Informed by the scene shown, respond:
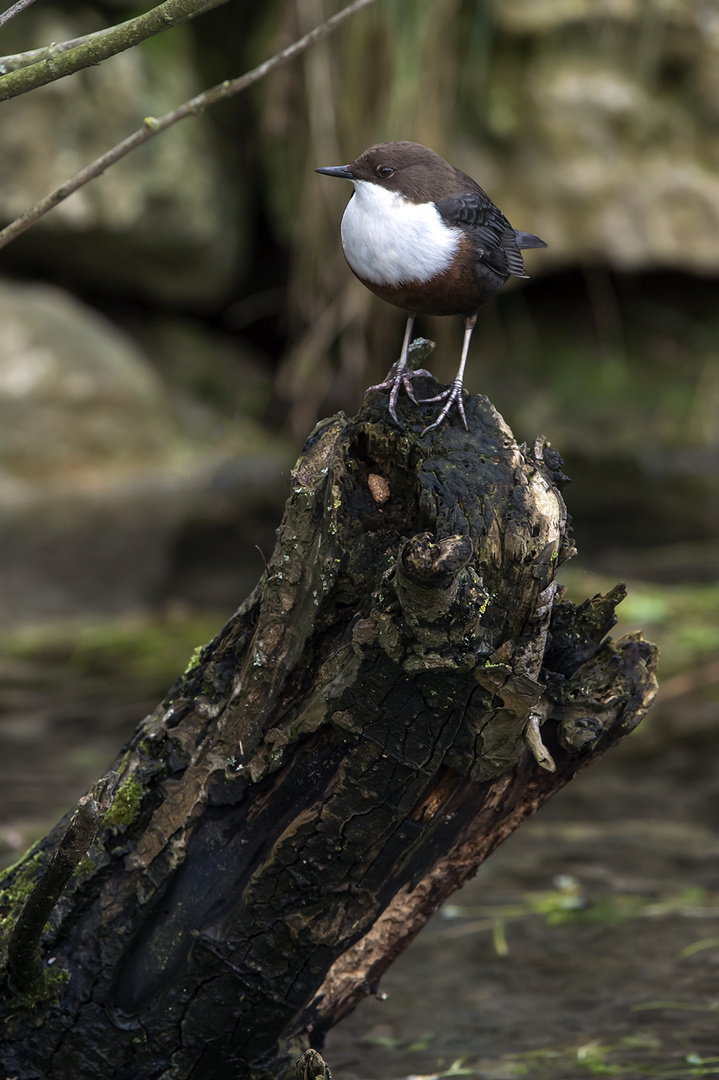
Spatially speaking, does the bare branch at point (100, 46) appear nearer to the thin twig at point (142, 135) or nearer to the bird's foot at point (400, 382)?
the thin twig at point (142, 135)

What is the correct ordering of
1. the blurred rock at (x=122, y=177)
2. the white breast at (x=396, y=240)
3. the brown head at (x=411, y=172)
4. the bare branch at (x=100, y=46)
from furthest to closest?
the blurred rock at (x=122, y=177) < the brown head at (x=411, y=172) < the white breast at (x=396, y=240) < the bare branch at (x=100, y=46)

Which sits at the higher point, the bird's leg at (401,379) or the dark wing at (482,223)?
the dark wing at (482,223)

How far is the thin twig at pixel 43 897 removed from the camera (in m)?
1.38

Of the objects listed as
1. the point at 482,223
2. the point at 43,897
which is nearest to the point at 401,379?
the point at 482,223

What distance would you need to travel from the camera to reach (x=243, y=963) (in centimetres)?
163

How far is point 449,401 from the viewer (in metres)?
1.68

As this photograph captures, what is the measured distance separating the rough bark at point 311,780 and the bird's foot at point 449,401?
24mm

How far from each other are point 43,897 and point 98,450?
15.9 ft

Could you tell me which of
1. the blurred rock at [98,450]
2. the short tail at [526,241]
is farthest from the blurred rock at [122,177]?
the short tail at [526,241]

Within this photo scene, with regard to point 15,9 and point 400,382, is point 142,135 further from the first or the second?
point 400,382

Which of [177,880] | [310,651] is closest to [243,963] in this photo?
[177,880]

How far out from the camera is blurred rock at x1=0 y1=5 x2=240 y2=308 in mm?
5668

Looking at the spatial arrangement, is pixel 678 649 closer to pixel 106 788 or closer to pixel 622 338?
pixel 106 788

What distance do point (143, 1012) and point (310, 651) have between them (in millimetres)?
590
